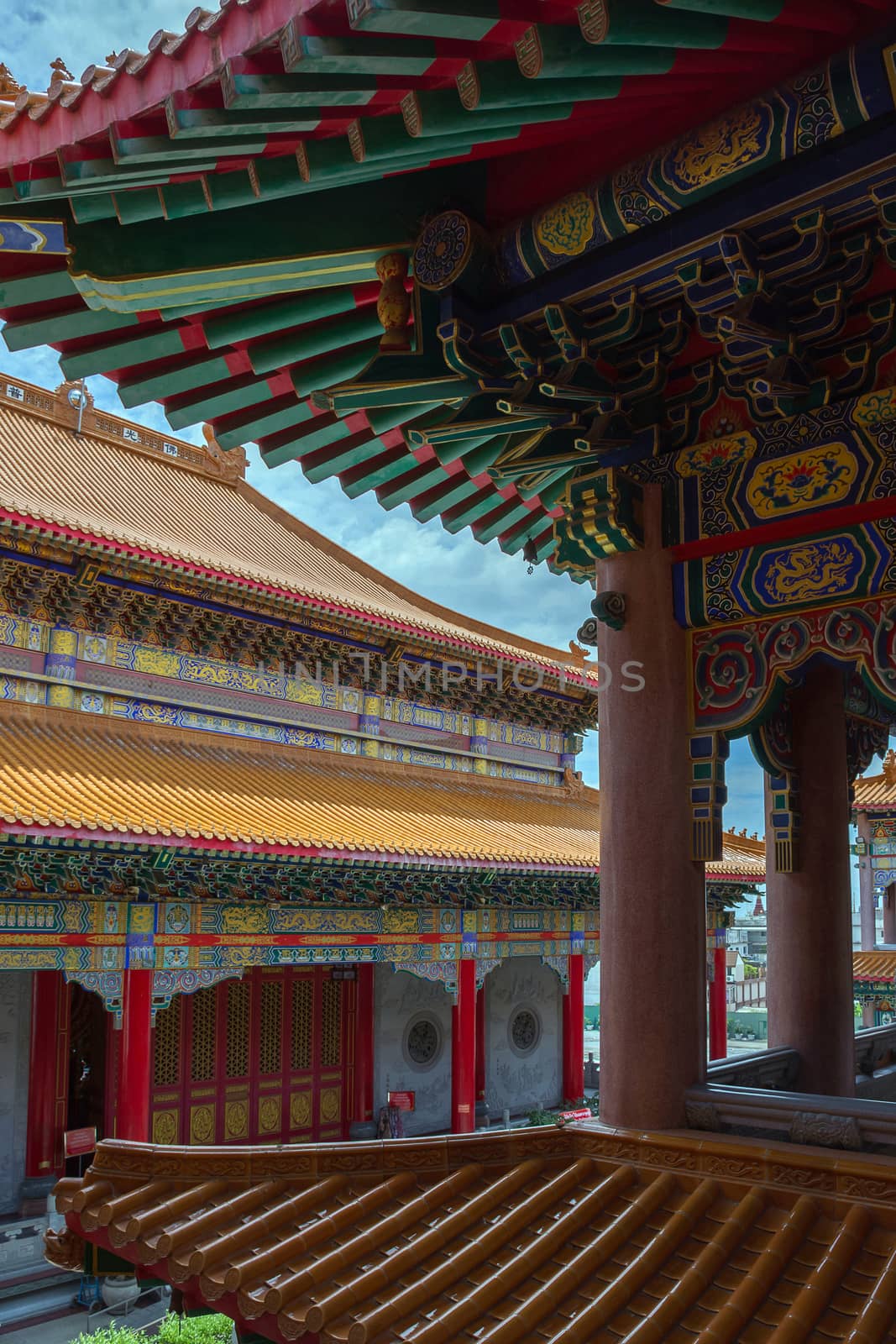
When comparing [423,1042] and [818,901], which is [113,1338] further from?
[423,1042]

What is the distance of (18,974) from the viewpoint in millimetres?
11609

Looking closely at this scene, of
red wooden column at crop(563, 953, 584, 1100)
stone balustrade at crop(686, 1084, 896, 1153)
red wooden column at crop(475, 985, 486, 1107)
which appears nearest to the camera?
stone balustrade at crop(686, 1084, 896, 1153)

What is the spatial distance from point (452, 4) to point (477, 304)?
120 centimetres

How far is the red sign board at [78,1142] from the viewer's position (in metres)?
9.70

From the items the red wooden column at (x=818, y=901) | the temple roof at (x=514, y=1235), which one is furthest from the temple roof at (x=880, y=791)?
the temple roof at (x=514, y=1235)

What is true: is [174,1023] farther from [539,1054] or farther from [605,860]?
[605,860]

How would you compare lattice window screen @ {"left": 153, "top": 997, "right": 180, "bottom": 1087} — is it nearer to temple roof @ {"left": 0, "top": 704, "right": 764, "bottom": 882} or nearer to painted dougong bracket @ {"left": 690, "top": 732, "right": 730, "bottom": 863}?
temple roof @ {"left": 0, "top": 704, "right": 764, "bottom": 882}

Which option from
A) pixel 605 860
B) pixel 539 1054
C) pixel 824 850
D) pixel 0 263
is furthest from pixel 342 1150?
pixel 539 1054

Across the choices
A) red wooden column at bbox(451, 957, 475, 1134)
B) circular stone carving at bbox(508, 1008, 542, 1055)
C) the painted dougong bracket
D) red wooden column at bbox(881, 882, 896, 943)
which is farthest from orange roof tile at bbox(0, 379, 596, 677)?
red wooden column at bbox(881, 882, 896, 943)

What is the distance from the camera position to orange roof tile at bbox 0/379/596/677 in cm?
1288

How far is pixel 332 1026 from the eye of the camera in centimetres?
1433

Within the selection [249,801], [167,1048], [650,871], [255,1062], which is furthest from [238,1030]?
[650,871]

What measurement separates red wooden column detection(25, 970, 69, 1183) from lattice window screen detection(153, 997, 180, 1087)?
99 centimetres

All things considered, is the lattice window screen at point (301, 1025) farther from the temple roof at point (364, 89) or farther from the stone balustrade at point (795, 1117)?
the temple roof at point (364, 89)
